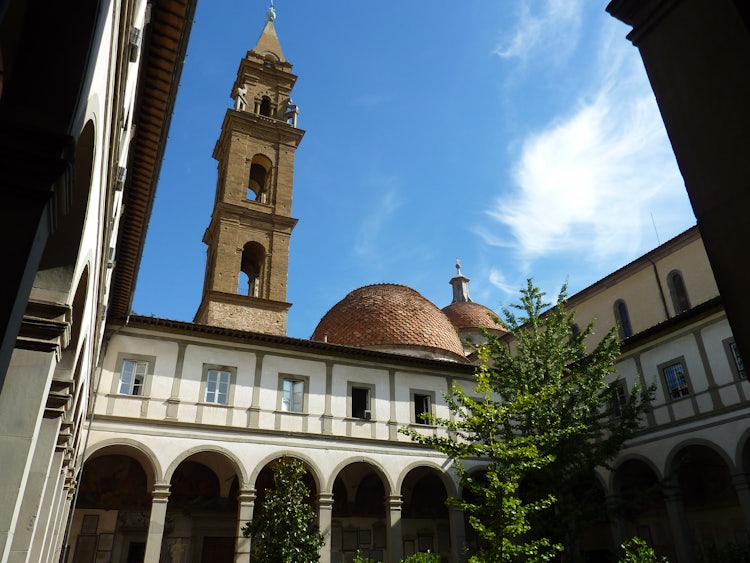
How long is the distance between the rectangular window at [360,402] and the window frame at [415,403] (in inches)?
63.5

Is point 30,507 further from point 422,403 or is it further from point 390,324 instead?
point 390,324

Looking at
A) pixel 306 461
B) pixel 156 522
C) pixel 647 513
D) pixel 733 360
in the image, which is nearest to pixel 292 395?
pixel 306 461

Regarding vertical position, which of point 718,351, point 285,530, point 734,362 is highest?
point 718,351

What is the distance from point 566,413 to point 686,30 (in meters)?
13.9

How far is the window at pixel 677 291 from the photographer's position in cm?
2259

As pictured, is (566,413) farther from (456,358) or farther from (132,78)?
(132,78)

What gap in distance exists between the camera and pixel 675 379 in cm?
1895

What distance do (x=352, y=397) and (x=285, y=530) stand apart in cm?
590

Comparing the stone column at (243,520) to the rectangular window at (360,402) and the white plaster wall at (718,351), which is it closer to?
the rectangular window at (360,402)

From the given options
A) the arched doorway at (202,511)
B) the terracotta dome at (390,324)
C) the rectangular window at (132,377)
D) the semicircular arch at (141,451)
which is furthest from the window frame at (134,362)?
the terracotta dome at (390,324)

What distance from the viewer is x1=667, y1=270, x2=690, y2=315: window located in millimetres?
22594

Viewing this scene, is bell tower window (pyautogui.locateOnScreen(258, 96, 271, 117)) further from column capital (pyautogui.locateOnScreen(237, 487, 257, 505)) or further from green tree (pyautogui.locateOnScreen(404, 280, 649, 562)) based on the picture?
column capital (pyautogui.locateOnScreen(237, 487, 257, 505))

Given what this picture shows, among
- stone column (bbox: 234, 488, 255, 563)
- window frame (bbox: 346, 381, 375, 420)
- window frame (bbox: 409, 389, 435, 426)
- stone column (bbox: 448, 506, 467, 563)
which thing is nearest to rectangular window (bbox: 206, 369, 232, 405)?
stone column (bbox: 234, 488, 255, 563)

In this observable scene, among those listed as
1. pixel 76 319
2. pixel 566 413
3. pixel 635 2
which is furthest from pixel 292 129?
pixel 635 2
